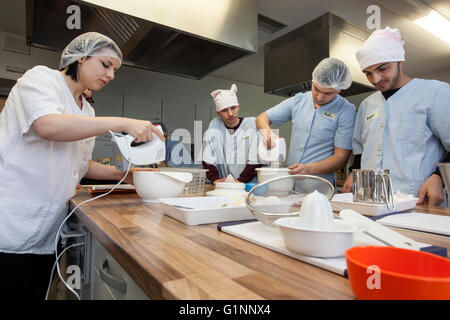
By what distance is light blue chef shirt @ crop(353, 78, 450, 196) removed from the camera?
1433 mm

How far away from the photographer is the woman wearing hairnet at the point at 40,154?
923mm

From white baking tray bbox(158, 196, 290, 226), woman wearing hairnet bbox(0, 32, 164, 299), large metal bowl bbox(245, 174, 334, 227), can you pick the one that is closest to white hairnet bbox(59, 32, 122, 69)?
woman wearing hairnet bbox(0, 32, 164, 299)

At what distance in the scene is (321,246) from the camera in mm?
457

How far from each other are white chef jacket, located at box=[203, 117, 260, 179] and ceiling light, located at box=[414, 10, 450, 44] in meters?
1.90

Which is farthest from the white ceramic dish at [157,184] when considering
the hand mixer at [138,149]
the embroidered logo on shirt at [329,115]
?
the embroidered logo on shirt at [329,115]

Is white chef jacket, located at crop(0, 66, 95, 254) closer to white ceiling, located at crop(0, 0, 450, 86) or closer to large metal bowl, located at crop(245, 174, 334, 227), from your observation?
large metal bowl, located at crop(245, 174, 334, 227)

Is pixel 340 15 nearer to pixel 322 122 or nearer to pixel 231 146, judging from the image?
pixel 322 122

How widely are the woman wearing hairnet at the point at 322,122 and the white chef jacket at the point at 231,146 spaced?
21cm

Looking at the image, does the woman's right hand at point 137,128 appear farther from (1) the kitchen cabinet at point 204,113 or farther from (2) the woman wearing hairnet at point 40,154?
(1) the kitchen cabinet at point 204,113

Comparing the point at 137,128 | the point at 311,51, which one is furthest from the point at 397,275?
the point at 311,51

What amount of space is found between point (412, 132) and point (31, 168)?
182 cm
